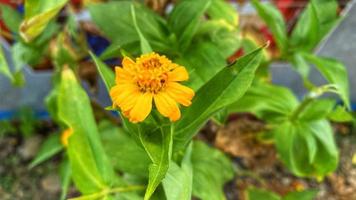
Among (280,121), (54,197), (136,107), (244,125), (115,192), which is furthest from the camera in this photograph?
(54,197)

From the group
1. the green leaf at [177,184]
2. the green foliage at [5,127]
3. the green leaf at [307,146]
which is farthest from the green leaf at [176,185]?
the green foliage at [5,127]

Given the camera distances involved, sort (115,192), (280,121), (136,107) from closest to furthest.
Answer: (136,107) → (115,192) → (280,121)

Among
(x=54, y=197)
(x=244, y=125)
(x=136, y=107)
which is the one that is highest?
(x=136, y=107)

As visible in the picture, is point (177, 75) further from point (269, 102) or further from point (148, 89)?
point (269, 102)

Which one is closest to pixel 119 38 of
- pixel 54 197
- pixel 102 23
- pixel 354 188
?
pixel 102 23

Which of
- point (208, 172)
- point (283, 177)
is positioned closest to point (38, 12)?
point (208, 172)

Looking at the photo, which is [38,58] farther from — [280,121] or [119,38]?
[280,121]

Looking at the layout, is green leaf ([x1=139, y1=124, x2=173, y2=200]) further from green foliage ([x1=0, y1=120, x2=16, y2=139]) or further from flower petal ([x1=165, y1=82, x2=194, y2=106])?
green foliage ([x1=0, y1=120, x2=16, y2=139])
